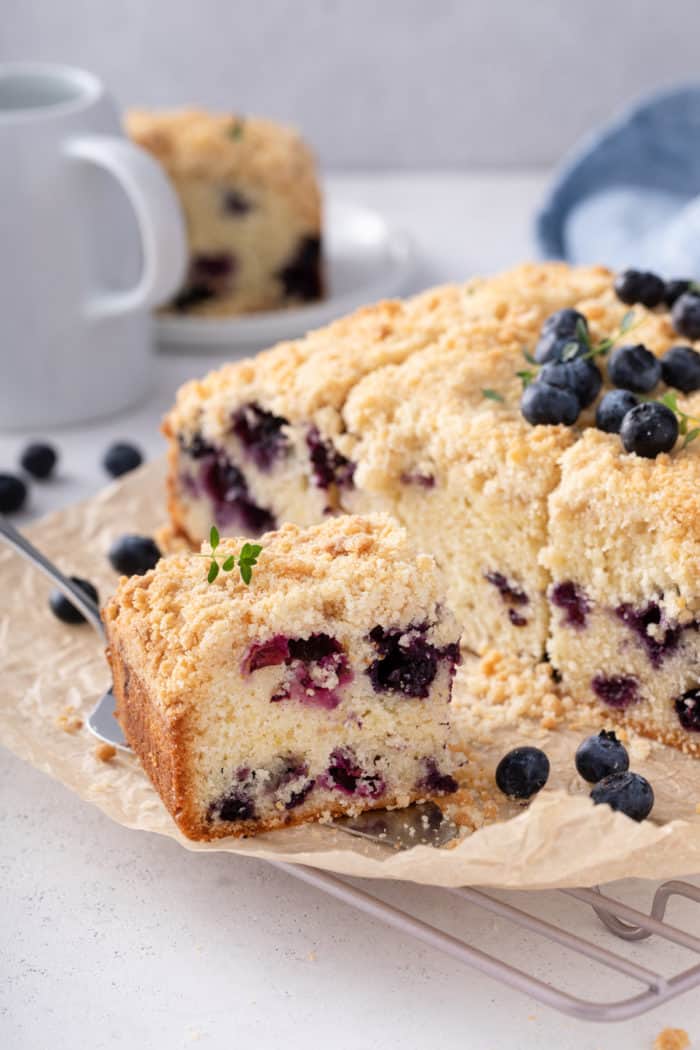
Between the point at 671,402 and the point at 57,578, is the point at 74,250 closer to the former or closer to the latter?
the point at 57,578

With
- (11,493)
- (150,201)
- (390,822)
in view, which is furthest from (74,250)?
(390,822)

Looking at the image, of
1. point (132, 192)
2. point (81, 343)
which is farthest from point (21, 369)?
point (132, 192)

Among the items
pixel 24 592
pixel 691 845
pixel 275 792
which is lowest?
pixel 24 592

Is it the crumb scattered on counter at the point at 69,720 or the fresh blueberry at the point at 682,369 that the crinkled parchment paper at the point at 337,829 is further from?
the fresh blueberry at the point at 682,369

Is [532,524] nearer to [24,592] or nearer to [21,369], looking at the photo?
[24,592]

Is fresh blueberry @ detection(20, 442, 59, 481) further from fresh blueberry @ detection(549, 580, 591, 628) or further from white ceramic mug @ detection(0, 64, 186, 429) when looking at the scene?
fresh blueberry @ detection(549, 580, 591, 628)
